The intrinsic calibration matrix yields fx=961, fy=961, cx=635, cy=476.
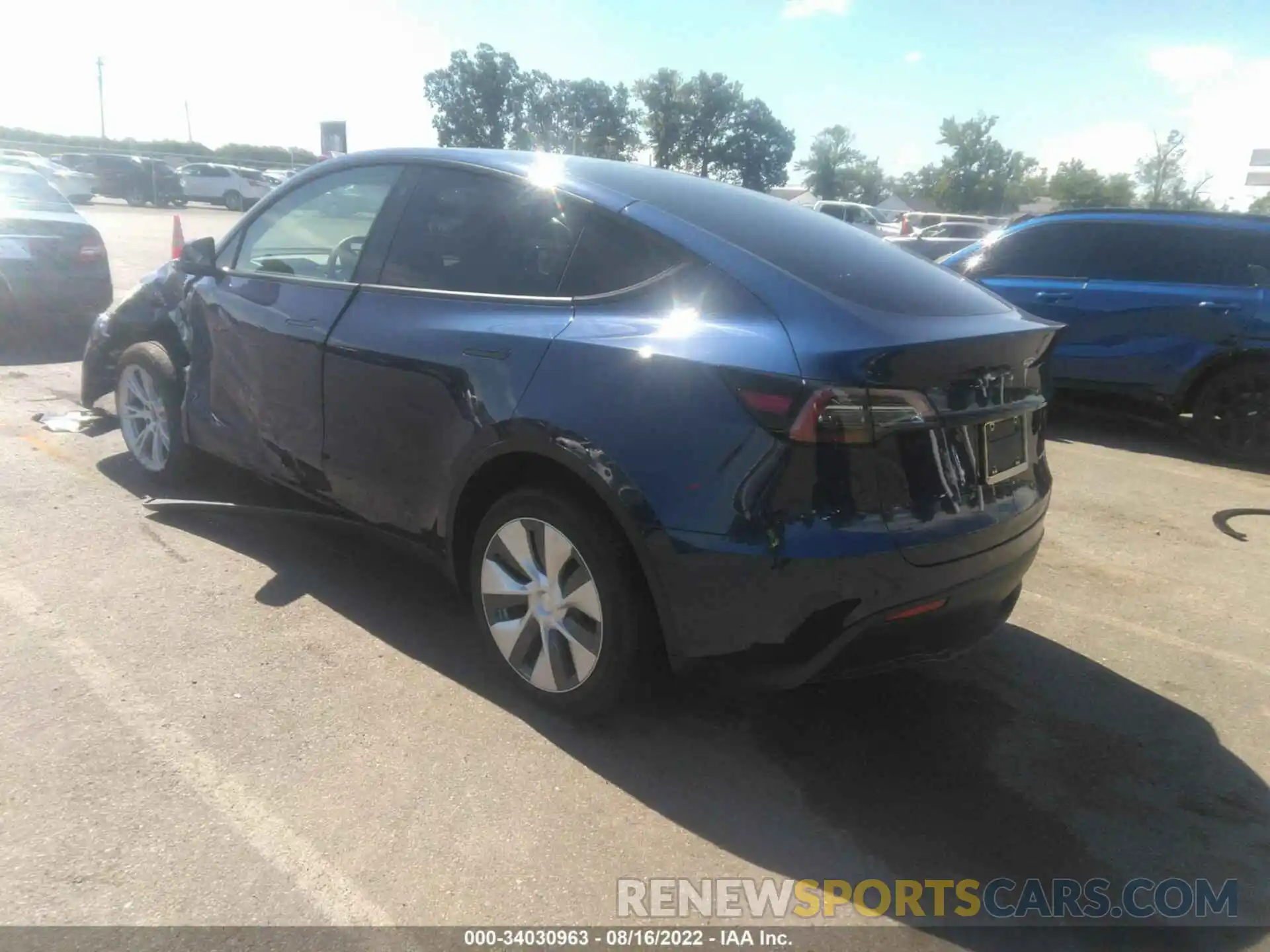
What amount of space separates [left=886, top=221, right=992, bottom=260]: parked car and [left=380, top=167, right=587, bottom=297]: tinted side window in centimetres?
1328

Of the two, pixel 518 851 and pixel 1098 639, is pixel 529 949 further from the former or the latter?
pixel 1098 639

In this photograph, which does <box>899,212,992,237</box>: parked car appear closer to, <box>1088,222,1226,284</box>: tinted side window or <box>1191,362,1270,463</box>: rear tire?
<box>1088,222,1226,284</box>: tinted side window

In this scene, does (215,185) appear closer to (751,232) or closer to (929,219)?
(929,219)

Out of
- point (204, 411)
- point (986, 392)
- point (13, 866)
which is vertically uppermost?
point (986, 392)

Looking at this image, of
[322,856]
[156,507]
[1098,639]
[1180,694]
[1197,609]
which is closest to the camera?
[322,856]

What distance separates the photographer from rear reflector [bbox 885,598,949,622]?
2.55 m

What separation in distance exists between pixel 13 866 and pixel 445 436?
1639 mm

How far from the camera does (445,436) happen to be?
10.5 ft

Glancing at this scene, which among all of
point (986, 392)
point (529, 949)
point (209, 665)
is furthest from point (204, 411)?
point (986, 392)

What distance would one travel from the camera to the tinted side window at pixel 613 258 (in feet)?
9.48

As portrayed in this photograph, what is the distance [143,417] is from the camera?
4973 mm

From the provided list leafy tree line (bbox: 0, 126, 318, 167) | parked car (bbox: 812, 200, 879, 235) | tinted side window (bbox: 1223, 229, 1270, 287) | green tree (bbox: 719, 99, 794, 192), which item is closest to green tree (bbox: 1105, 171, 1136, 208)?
green tree (bbox: 719, 99, 794, 192)

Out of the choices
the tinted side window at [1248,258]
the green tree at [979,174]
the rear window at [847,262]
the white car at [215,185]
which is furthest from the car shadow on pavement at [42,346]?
the green tree at [979,174]
